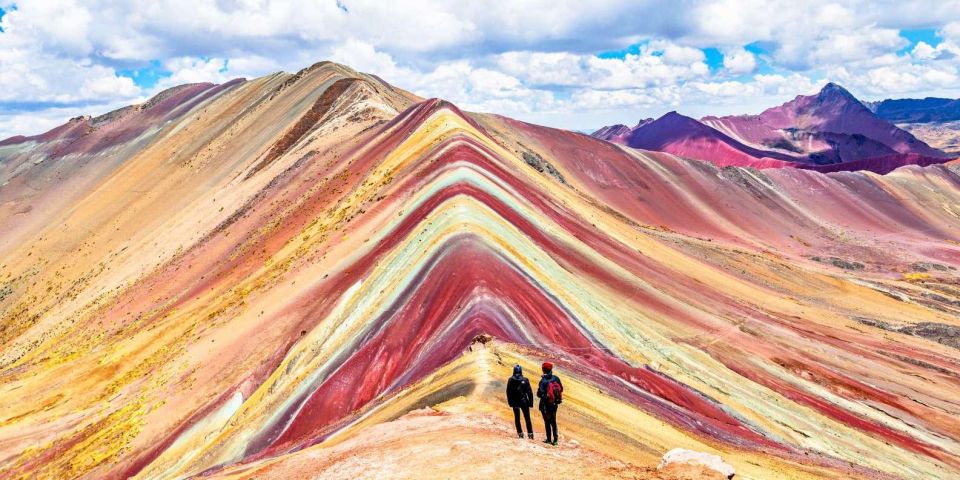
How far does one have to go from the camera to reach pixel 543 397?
1316cm

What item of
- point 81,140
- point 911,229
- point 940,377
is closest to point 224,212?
point 940,377

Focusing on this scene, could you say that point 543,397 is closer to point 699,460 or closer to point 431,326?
point 699,460

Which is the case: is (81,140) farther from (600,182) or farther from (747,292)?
(747,292)

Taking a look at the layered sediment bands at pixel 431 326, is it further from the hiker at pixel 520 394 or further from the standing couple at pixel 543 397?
the hiker at pixel 520 394

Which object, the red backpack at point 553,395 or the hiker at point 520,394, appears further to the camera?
the hiker at point 520,394

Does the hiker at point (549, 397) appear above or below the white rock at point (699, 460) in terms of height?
above

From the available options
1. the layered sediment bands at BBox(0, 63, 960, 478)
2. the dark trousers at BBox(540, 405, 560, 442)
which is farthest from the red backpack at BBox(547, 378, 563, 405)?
the layered sediment bands at BBox(0, 63, 960, 478)

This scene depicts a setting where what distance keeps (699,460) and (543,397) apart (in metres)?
2.99

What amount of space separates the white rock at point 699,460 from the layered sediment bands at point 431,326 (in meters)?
1.64

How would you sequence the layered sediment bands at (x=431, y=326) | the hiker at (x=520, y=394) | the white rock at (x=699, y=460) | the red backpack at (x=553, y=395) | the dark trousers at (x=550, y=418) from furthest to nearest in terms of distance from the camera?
the layered sediment bands at (x=431, y=326), the hiker at (x=520, y=394), the dark trousers at (x=550, y=418), the red backpack at (x=553, y=395), the white rock at (x=699, y=460)

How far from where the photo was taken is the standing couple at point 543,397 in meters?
13.1

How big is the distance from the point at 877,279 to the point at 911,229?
125ft

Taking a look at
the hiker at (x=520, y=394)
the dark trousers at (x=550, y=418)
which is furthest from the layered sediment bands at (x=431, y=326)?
the hiker at (x=520, y=394)

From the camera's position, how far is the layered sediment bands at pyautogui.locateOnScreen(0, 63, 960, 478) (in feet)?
69.5
